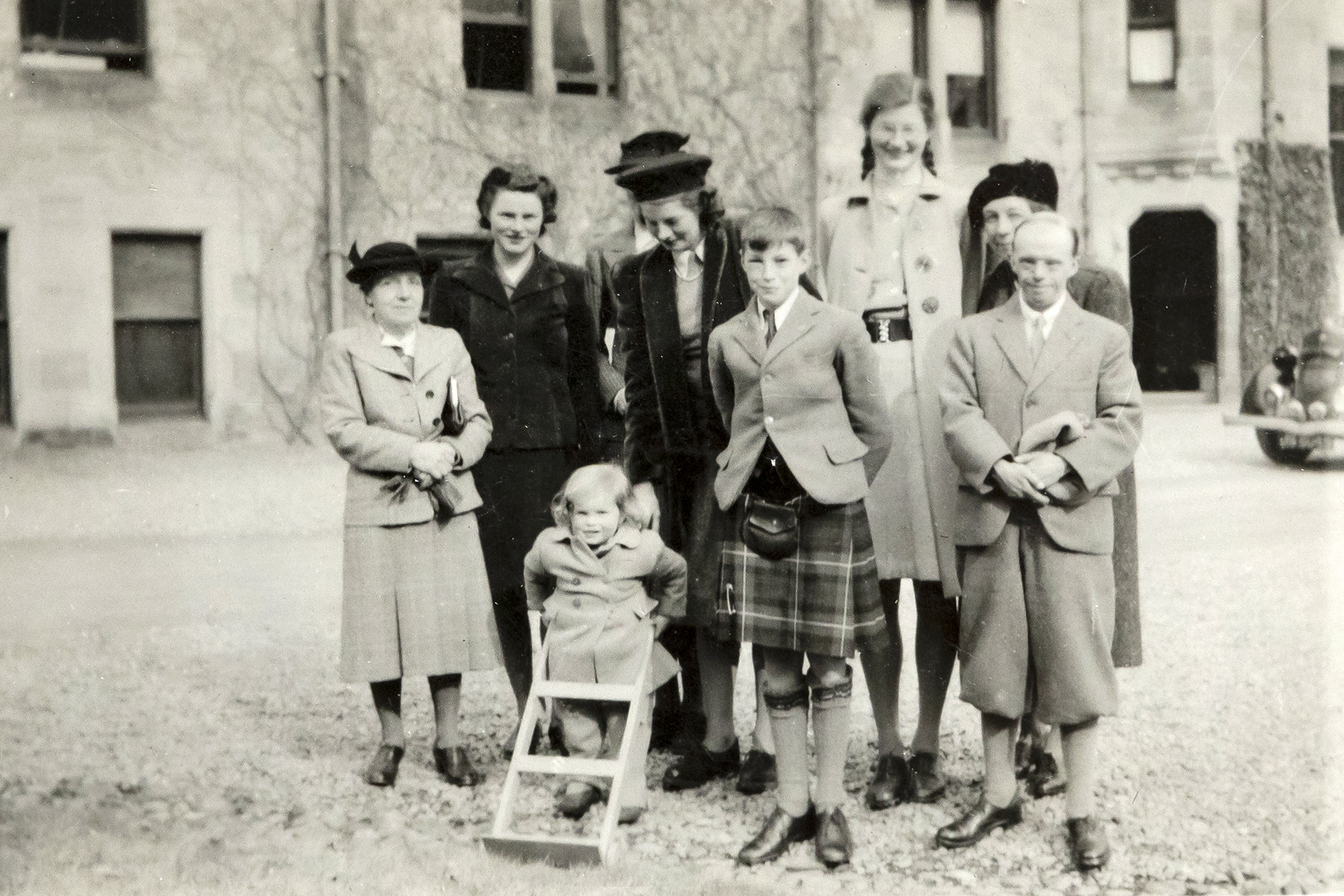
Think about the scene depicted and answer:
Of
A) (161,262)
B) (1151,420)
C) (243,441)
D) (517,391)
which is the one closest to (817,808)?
(517,391)

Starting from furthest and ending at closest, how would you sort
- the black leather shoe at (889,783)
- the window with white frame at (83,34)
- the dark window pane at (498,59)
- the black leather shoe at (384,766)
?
the dark window pane at (498,59) < the window with white frame at (83,34) < the black leather shoe at (384,766) < the black leather shoe at (889,783)

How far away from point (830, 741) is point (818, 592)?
41 centimetres

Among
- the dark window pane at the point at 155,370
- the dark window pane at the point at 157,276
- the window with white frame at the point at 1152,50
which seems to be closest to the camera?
the dark window pane at the point at 155,370

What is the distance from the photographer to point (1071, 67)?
510 inches

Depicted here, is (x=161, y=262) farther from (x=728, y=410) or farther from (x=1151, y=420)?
(x=1151, y=420)

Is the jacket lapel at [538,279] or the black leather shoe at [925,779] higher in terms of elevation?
the jacket lapel at [538,279]

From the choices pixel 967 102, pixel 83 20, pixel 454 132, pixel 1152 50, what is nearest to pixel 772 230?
pixel 83 20

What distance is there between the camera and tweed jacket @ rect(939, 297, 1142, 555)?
366cm

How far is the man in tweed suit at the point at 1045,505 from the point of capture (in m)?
3.65

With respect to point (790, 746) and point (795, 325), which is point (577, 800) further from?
point (795, 325)

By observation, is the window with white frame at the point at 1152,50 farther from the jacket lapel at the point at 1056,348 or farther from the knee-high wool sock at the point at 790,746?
the knee-high wool sock at the point at 790,746

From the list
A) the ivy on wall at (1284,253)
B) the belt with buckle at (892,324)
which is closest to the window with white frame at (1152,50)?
the ivy on wall at (1284,253)

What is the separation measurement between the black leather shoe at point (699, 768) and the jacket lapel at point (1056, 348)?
160cm

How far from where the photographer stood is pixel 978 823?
12.6 feet
